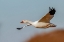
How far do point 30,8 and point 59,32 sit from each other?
293 mm

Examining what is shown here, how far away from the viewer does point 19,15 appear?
3.95ft

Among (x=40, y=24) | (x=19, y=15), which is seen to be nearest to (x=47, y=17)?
(x=40, y=24)

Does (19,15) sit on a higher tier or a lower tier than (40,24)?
higher

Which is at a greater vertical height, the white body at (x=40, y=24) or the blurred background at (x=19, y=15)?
the blurred background at (x=19, y=15)

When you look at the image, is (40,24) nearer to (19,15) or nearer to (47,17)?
(47,17)

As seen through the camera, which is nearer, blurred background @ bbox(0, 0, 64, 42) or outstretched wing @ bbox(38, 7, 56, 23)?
outstretched wing @ bbox(38, 7, 56, 23)

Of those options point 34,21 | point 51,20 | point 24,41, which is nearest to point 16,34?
point 24,41

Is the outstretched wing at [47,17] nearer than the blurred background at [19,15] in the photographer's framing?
Yes

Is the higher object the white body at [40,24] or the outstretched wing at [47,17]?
the outstretched wing at [47,17]

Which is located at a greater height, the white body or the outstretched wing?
the outstretched wing

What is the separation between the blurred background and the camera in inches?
46.7

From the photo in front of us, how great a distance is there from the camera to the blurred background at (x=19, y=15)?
1187 millimetres

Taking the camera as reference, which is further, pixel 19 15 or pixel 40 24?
pixel 19 15

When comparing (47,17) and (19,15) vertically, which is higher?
(19,15)
